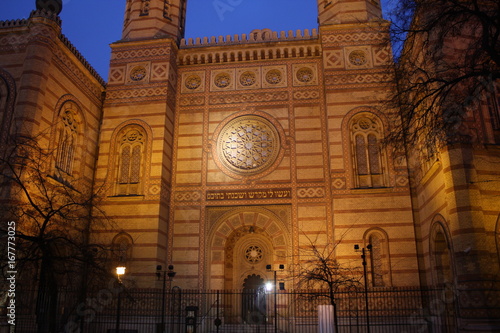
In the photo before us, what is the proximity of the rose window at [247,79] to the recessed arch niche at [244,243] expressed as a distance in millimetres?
5732

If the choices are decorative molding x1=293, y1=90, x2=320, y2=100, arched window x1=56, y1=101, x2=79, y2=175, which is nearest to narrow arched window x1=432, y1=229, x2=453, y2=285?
decorative molding x1=293, y1=90, x2=320, y2=100

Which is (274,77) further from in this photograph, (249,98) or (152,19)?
(152,19)

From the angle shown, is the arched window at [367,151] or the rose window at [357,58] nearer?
the arched window at [367,151]

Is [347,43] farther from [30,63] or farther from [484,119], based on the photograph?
[30,63]

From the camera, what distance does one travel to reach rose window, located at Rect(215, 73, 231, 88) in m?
20.1

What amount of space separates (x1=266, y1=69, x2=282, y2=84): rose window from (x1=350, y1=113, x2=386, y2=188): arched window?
157 inches

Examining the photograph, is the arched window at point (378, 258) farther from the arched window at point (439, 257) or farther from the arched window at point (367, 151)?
the arched window at point (367, 151)

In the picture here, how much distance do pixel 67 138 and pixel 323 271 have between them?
37.1ft

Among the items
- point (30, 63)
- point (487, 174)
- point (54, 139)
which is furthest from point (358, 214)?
point (30, 63)

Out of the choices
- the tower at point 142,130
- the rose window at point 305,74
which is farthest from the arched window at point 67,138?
the rose window at point 305,74

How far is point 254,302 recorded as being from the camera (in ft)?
58.6

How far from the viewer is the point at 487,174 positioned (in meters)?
12.9

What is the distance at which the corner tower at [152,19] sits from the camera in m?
20.7

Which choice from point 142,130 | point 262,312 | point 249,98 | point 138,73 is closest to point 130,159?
point 142,130
